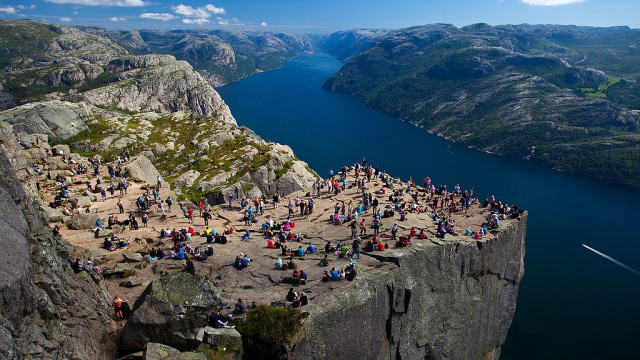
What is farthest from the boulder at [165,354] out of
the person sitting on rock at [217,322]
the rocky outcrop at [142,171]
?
the rocky outcrop at [142,171]

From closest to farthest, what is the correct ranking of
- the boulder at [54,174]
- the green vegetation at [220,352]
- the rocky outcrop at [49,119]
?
the green vegetation at [220,352]
the boulder at [54,174]
the rocky outcrop at [49,119]

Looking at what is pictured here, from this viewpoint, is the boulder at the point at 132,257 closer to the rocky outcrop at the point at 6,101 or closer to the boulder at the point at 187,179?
the boulder at the point at 187,179

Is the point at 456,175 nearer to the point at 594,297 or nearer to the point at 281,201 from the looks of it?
the point at 594,297

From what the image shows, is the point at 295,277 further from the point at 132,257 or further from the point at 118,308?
the point at 132,257

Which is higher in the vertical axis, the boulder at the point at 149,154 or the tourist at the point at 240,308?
the tourist at the point at 240,308

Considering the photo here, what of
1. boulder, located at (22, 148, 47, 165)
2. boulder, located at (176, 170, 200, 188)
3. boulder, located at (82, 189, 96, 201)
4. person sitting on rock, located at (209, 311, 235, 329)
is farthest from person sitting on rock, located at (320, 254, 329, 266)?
boulder, located at (22, 148, 47, 165)

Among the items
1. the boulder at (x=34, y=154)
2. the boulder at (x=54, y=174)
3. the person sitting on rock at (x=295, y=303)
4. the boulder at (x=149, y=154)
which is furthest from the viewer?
the boulder at (x=149, y=154)

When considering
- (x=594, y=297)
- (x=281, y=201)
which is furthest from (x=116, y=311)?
(x=594, y=297)
